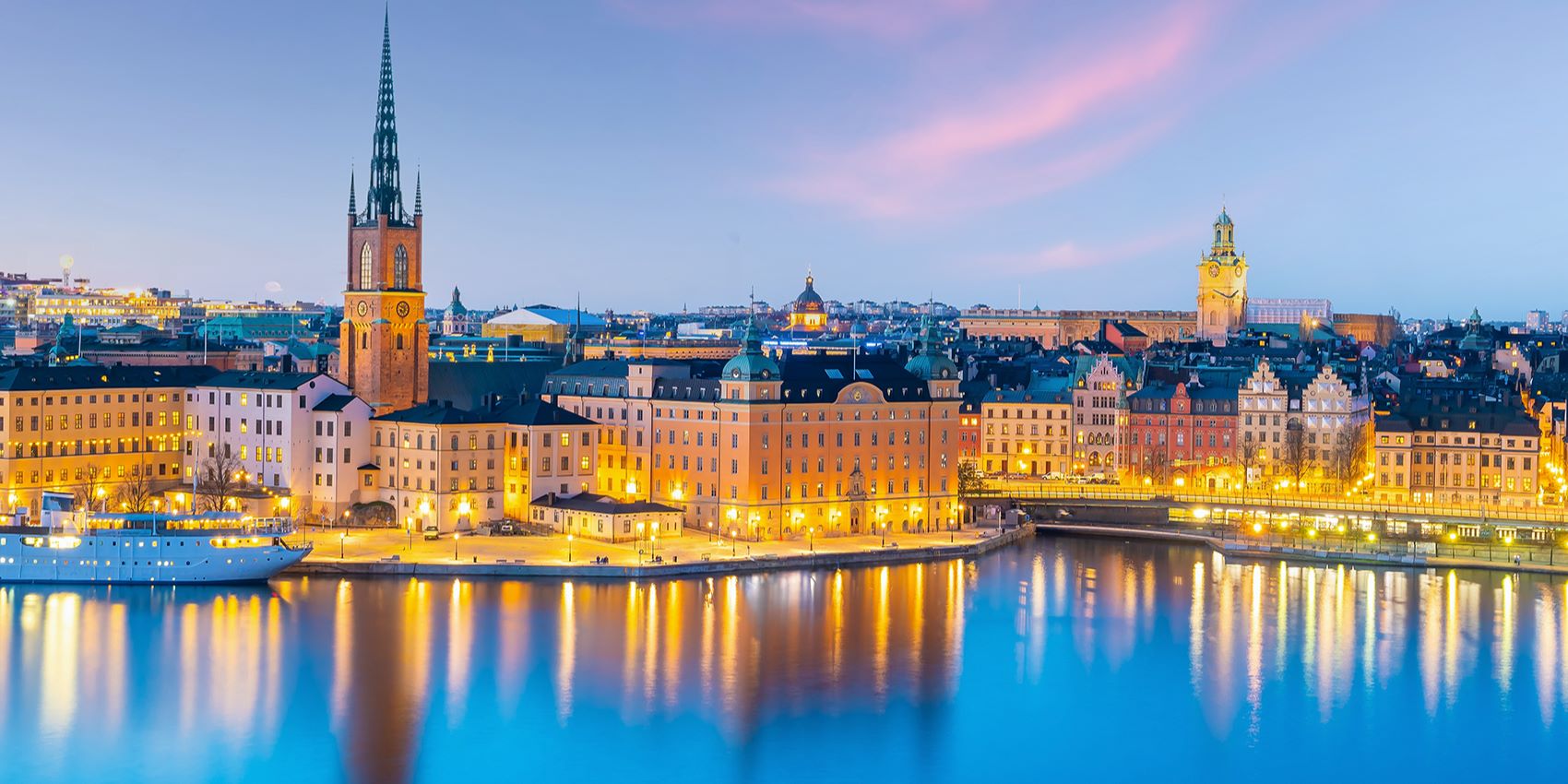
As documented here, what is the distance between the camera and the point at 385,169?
2019 inches

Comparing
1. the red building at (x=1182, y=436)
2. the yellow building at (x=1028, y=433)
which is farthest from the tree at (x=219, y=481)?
the red building at (x=1182, y=436)

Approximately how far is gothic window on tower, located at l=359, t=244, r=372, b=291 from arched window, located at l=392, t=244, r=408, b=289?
0.62 m

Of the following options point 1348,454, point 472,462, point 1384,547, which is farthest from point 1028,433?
point 472,462

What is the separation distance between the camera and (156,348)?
246ft

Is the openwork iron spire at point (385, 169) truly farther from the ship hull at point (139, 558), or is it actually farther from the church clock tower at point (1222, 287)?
the church clock tower at point (1222, 287)

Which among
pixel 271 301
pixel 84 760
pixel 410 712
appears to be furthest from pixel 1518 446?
pixel 271 301

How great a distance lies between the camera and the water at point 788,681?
28922mm

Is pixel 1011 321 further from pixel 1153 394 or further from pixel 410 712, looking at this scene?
pixel 410 712

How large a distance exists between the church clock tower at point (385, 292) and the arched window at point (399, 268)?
22mm

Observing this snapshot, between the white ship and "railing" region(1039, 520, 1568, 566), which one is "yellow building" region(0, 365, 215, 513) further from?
"railing" region(1039, 520, 1568, 566)

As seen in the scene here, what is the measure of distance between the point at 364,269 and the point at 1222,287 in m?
74.2

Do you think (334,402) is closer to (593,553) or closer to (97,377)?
(97,377)

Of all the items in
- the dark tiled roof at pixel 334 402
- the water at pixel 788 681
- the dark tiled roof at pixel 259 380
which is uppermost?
the dark tiled roof at pixel 259 380

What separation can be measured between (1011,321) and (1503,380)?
5489 centimetres
